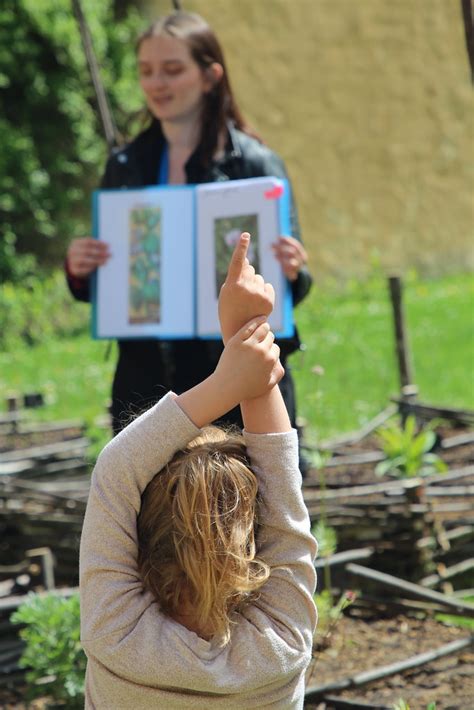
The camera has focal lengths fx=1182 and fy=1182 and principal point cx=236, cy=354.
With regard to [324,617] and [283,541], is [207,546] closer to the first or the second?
[283,541]

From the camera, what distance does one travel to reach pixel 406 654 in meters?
3.40

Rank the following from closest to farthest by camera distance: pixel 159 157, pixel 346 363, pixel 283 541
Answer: pixel 283 541
pixel 159 157
pixel 346 363

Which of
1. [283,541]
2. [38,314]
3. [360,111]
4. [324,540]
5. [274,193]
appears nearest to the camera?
[283,541]

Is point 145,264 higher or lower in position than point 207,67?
lower

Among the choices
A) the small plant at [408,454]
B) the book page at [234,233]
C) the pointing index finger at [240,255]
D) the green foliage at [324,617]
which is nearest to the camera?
the pointing index finger at [240,255]

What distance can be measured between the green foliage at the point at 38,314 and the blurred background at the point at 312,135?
0.06 feet

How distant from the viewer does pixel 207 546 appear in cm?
168

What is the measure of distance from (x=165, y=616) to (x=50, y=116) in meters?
10.3

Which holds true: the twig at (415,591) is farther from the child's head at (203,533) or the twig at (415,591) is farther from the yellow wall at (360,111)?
the yellow wall at (360,111)

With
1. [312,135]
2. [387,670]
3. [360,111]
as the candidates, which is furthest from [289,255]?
[360,111]

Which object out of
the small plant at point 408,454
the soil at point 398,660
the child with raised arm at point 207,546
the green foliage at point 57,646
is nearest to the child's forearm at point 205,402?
the child with raised arm at point 207,546

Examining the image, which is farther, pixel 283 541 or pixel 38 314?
pixel 38 314

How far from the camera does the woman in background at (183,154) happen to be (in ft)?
9.99

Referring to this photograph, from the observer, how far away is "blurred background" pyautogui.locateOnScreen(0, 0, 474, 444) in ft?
35.7
